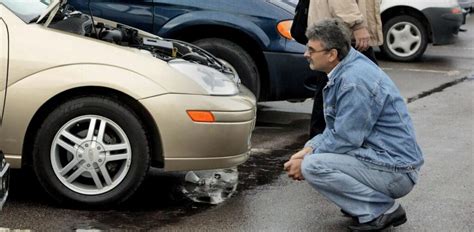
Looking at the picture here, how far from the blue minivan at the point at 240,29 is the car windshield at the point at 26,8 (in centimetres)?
176

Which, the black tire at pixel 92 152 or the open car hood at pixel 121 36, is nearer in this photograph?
the black tire at pixel 92 152

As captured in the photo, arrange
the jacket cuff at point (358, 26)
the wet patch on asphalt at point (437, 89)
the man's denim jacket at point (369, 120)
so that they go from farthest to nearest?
1. the wet patch on asphalt at point (437, 89)
2. the jacket cuff at point (358, 26)
3. the man's denim jacket at point (369, 120)

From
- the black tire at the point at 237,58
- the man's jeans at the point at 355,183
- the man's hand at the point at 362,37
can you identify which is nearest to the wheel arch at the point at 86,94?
the man's jeans at the point at 355,183

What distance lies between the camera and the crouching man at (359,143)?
14.5 ft

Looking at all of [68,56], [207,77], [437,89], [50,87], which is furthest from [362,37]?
[437,89]

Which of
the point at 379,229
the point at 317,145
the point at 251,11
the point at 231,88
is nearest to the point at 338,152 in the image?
the point at 317,145

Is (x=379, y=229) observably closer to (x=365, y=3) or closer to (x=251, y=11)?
(x=365, y=3)

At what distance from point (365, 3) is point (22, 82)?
2393 mm

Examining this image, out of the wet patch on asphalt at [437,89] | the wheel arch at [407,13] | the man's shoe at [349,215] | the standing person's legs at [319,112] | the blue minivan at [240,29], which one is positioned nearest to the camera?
the man's shoe at [349,215]

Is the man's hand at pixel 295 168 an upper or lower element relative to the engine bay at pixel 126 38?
lower

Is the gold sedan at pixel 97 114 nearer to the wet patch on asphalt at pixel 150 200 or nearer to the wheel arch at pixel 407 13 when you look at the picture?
the wet patch on asphalt at pixel 150 200

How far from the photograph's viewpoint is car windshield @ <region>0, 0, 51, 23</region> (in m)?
4.95

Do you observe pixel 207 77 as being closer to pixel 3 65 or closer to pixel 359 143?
pixel 359 143

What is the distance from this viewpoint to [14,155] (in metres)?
4.76
